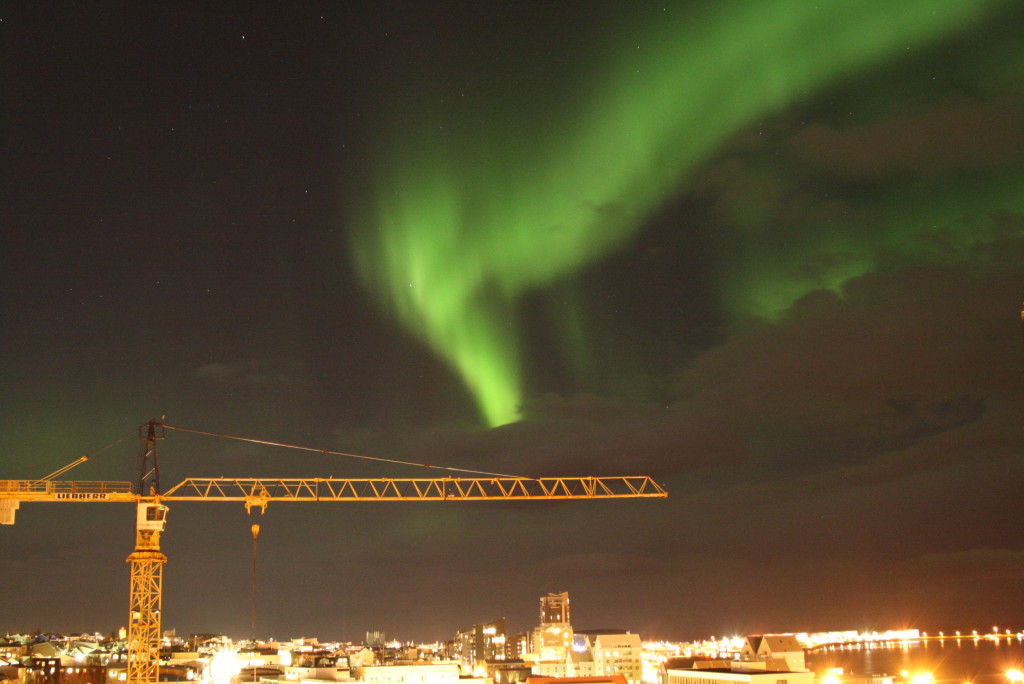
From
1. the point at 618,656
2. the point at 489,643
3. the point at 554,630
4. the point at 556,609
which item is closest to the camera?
the point at 618,656

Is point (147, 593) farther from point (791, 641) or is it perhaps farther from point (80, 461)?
point (791, 641)

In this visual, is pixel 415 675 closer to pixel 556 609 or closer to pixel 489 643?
pixel 556 609

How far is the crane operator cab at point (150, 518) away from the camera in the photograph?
62.3 m

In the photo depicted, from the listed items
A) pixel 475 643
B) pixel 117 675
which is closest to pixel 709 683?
pixel 117 675

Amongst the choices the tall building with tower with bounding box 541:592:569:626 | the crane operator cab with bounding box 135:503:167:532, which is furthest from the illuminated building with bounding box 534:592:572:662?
the crane operator cab with bounding box 135:503:167:532

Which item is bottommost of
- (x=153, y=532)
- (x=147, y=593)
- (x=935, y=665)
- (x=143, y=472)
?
(x=935, y=665)

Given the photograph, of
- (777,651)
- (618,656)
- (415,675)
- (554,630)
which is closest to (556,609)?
(554,630)

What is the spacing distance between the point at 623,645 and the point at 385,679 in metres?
63.5

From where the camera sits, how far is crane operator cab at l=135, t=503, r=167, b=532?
62.3 m

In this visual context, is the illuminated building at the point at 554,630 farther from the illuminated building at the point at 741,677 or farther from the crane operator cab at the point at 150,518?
the crane operator cab at the point at 150,518

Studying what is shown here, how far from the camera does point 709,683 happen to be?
67.2m

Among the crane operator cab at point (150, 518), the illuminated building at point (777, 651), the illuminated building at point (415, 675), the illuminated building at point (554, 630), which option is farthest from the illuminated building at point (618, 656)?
the crane operator cab at point (150, 518)

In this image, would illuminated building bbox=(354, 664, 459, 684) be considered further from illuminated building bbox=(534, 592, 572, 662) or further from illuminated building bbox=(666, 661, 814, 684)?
illuminated building bbox=(534, 592, 572, 662)

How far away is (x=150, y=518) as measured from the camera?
205 ft
